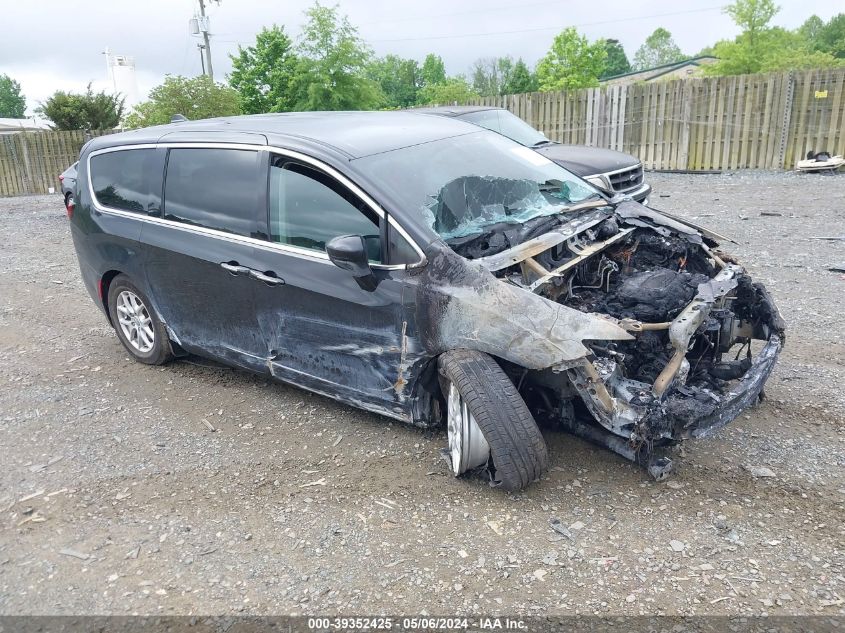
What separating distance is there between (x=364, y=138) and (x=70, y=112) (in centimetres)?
2142

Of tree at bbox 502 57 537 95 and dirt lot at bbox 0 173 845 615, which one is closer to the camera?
dirt lot at bbox 0 173 845 615

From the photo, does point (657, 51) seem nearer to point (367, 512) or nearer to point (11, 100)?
point (11, 100)

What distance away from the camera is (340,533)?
10.7 ft

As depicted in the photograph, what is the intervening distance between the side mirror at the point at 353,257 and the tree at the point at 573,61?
47441mm

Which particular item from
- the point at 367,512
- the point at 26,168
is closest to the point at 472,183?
the point at 367,512

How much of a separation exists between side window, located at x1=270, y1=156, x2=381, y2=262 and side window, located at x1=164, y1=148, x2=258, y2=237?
162 mm

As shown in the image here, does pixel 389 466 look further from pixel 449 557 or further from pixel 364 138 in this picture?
pixel 364 138

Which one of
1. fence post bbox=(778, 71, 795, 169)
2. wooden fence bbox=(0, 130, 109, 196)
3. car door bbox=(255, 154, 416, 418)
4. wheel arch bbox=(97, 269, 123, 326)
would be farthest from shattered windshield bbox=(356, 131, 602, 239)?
wooden fence bbox=(0, 130, 109, 196)

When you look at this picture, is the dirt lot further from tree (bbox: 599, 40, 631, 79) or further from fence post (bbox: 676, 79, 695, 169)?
tree (bbox: 599, 40, 631, 79)

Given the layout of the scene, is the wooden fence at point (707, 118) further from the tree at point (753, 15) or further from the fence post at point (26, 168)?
the tree at point (753, 15)

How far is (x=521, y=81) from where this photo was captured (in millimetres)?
66938

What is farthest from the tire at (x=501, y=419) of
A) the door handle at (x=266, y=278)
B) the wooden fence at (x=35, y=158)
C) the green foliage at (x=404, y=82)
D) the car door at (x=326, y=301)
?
the green foliage at (x=404, y=82)

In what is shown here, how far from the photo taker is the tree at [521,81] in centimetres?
6644

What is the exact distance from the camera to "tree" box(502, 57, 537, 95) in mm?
66438
